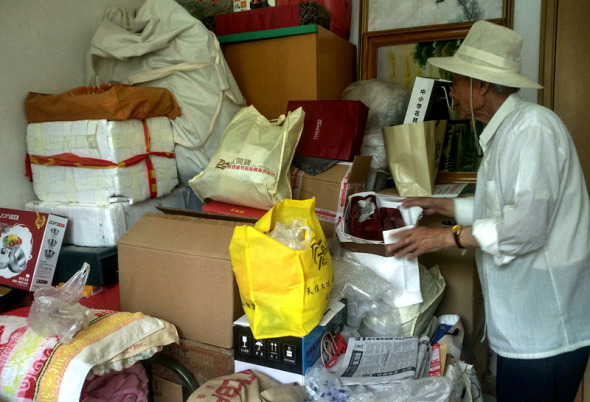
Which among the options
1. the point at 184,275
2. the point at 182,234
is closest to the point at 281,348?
the point at 184,275

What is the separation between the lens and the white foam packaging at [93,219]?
1.58 m

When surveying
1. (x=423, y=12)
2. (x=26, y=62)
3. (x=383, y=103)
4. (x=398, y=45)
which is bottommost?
(x=383, y=103)

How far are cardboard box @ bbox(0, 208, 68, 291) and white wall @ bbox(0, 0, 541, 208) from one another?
14 centimetres

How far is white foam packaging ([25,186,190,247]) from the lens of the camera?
158 centimetres

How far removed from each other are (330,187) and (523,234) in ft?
2.63

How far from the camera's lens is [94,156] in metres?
1.57

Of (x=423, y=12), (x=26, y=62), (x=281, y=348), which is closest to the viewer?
(x=281, y=348)

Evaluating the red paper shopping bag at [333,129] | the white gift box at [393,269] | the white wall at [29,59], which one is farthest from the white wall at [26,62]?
the white gift box at [393,269]

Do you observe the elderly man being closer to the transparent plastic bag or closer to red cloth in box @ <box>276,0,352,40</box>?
the transparent plastic bag

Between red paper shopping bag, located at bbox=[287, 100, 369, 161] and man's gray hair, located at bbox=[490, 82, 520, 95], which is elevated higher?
man's gray hair, located at bbox=[490, 82, 520, 95]

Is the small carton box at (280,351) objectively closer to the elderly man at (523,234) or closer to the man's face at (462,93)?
the elderly man at (523,234)

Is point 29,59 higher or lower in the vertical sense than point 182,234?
higher

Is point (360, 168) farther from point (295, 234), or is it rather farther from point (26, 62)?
point (26, 62)

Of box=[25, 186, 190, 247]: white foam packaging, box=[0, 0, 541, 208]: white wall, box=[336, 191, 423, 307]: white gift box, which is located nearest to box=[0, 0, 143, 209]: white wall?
box=[0, 0, 541, 208]: white wall
